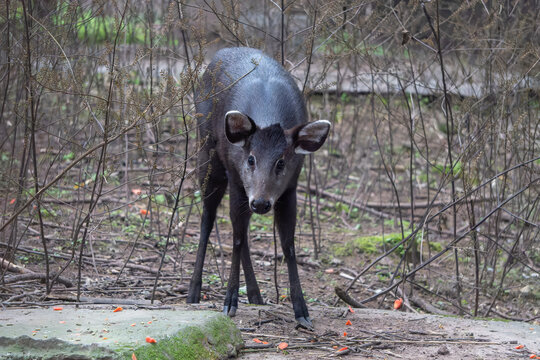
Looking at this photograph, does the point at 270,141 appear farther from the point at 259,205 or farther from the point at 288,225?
the point at 288,225

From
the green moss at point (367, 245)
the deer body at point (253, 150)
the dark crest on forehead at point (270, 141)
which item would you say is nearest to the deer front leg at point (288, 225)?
the deer body at point (253, 150)

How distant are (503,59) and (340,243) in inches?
137

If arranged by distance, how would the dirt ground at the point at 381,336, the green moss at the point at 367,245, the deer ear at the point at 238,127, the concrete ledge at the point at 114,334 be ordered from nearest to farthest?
the concrete ledge at the point at 114,334, the dirt ground at the point at 381,336, the deer ear at the point at 238,127, the green moss at the point at 367,245

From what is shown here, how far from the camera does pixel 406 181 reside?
1214cm

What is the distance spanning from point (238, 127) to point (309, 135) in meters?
0.62

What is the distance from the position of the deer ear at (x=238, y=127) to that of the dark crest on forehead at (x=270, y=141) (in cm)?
10

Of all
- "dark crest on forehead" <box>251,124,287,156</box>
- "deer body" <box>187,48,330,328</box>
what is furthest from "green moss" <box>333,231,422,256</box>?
"dark crest on forehead" <box>251,124,287,156</box>

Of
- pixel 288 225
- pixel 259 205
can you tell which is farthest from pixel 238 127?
pixel 288 225

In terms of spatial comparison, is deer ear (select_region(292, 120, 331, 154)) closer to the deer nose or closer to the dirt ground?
the deer nose

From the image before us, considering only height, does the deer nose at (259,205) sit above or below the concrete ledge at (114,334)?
above

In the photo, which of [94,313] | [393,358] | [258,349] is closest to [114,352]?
[94,313]

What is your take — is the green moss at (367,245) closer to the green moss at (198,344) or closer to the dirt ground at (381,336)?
the dirt ground at (381,336)

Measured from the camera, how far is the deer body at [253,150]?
5.48 meters

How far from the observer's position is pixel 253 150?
5.54 m
